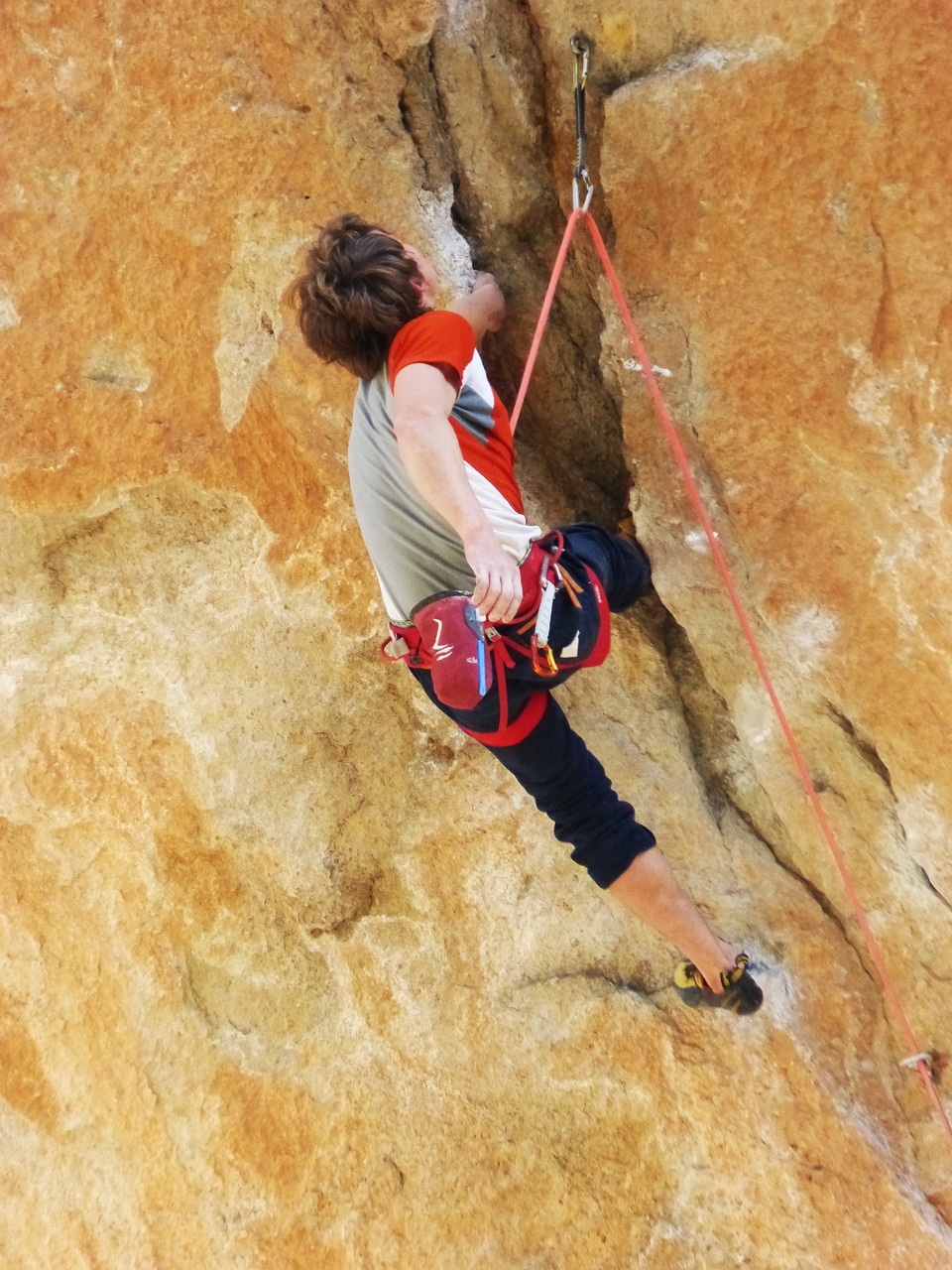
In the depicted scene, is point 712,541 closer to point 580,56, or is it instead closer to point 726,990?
point 726,990

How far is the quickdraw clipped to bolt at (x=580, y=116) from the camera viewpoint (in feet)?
7.97

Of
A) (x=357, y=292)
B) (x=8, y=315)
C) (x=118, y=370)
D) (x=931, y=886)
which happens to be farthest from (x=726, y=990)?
(x=8, y=315)

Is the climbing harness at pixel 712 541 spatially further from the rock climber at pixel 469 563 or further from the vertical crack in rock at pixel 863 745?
the rock climber at pixel 469 563

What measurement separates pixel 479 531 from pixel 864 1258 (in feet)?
5.79

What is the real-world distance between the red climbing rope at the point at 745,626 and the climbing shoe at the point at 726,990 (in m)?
0.27

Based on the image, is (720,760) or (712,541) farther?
(720,760)

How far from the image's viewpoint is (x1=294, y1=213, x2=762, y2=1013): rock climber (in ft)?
6.50

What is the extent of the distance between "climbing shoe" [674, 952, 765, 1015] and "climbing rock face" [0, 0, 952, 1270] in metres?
0.08

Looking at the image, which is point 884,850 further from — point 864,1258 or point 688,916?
point 864,1258

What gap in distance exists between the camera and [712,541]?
2.40 meters

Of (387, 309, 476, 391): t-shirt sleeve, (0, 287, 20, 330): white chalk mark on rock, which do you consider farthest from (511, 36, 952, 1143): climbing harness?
(0, 287, 20, 330): white chalk mark on rock

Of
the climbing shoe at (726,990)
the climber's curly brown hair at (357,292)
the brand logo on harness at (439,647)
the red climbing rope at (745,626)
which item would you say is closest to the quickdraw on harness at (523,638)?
the brand logo on harness at (439,647)

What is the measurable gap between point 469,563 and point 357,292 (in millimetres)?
623

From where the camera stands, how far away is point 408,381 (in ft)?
6.57
